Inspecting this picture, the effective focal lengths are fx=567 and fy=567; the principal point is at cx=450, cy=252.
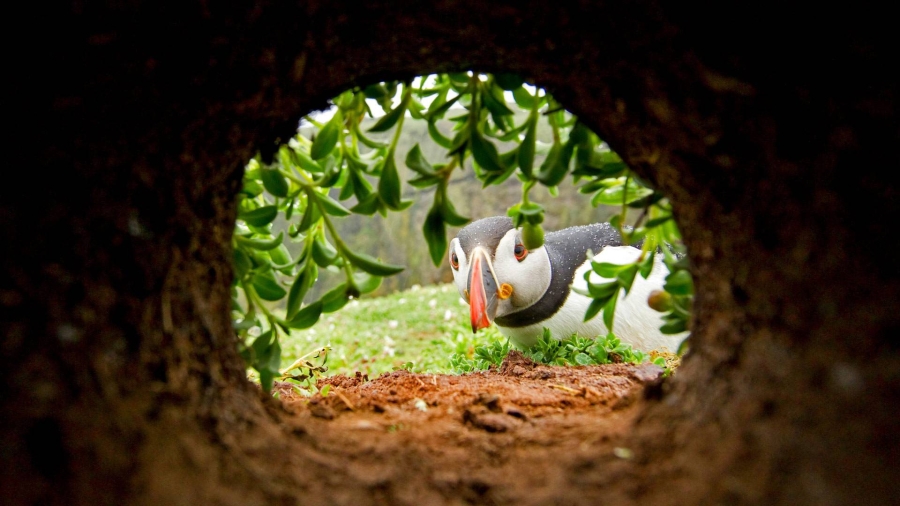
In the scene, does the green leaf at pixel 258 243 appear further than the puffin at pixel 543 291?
No

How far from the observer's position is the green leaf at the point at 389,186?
0.97 meters

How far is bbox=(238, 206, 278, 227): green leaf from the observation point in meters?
1.01

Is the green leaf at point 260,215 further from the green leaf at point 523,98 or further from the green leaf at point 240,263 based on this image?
the green leaf at point 523,98

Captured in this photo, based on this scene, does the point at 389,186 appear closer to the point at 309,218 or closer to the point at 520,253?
the point at 309,218


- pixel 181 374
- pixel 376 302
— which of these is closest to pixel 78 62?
pixel 181 374

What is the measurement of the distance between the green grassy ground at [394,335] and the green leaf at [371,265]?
61.1 inches

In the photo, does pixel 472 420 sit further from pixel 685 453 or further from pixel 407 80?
pixel 407 80

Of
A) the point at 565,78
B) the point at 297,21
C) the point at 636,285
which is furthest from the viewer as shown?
the point at 636,285

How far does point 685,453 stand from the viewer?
0.58 metres

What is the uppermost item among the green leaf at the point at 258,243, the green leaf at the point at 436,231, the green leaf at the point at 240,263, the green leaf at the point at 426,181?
the green leaf at the point at 426,181

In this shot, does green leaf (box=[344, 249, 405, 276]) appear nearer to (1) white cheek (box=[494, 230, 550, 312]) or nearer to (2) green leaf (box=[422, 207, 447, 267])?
(2) green leaf (box=[422, 207, 447, 267])

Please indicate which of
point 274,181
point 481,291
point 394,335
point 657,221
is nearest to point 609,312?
point 657,221

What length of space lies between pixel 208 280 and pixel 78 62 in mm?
282

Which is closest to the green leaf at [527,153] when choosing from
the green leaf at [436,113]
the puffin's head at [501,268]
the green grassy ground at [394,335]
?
the green leaf at [436,113]
